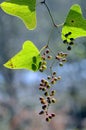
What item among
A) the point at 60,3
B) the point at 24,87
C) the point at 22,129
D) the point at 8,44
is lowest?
the point at 22,129

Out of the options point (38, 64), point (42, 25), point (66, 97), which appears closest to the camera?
point (38, 64)

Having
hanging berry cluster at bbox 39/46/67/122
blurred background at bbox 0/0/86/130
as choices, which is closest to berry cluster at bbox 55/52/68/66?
hanging berry cluster at bbox 39/46/67/122

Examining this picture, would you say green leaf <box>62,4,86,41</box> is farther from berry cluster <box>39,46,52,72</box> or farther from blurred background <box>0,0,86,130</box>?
blurred background <box>0,0,86,130</box>

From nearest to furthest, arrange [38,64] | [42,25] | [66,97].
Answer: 1. [38,64]
2. [42,25]
3. [66,97]

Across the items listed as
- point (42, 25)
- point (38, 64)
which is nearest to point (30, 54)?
point (38, 64)

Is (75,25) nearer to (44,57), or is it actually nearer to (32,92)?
(44,57)

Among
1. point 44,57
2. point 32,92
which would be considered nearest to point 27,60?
point 44,57

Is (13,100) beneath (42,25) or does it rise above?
beneath

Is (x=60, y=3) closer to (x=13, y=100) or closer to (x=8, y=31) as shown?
(x=8, y=31)
